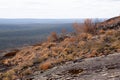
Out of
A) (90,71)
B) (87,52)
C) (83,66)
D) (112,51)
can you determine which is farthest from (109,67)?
(87,52)

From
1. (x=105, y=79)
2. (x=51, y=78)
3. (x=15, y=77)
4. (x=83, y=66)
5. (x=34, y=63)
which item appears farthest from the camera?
(x=34, y=63)

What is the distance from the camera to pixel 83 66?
41.8ft

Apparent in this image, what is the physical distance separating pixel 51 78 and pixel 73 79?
130 cm

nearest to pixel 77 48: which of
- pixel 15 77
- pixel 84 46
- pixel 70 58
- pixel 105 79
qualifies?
pixel 84 46

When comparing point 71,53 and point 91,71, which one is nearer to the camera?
point 91,71

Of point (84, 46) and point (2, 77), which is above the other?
point (84, 46)

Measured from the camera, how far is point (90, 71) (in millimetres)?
11508

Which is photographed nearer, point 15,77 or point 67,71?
point 67,71

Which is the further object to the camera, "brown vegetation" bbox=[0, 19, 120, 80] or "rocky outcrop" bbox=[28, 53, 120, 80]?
"brown vegetation" bbox=[0, 19, 120, 80]

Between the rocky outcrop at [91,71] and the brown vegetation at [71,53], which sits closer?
the rocky outcrop at [91,71]

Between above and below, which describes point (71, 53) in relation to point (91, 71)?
below

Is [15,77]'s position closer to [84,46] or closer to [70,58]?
[70,58]

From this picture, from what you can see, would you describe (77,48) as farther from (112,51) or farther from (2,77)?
(2,77)

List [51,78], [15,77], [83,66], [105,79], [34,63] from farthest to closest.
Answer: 1. [34,63]
2. [15,77]
3. [83,66]
4. [51,78]
5. [105,79]
